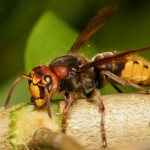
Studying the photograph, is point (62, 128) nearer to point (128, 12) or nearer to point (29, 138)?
point (29, 138)

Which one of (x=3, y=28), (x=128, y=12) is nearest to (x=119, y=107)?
(x=128, y=12)

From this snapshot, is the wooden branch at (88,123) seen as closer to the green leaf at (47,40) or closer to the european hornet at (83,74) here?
the european hornet at (83,74)

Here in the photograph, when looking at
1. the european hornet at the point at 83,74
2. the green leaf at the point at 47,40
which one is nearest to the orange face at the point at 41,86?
the european hornet at the point at 83,74

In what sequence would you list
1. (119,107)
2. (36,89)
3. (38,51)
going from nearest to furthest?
(119,107), (36,89), (38,51)

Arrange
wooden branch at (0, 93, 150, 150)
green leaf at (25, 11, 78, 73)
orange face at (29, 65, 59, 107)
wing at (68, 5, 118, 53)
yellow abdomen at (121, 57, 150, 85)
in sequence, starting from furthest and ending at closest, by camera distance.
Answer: wing at (68, 5, 118, 53)
green leaf at (25, 11, 78, 73)
yellow abdomen at (121, 57, 150, 85)
orange face at (29, 65, 59, 107)
wooden branch at (0, 93, 150, 150)

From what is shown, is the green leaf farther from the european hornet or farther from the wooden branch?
the wooden branch

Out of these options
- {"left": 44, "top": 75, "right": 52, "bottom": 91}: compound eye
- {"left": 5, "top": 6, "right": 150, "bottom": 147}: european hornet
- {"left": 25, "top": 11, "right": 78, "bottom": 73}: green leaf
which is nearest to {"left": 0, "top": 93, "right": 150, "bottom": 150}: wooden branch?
{"left": 5, "top": 6, "right": 150, "bottom": 147}: european hornet

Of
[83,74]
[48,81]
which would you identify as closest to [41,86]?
[48,81]

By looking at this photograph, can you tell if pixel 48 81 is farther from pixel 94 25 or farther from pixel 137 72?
pixel 94 25
